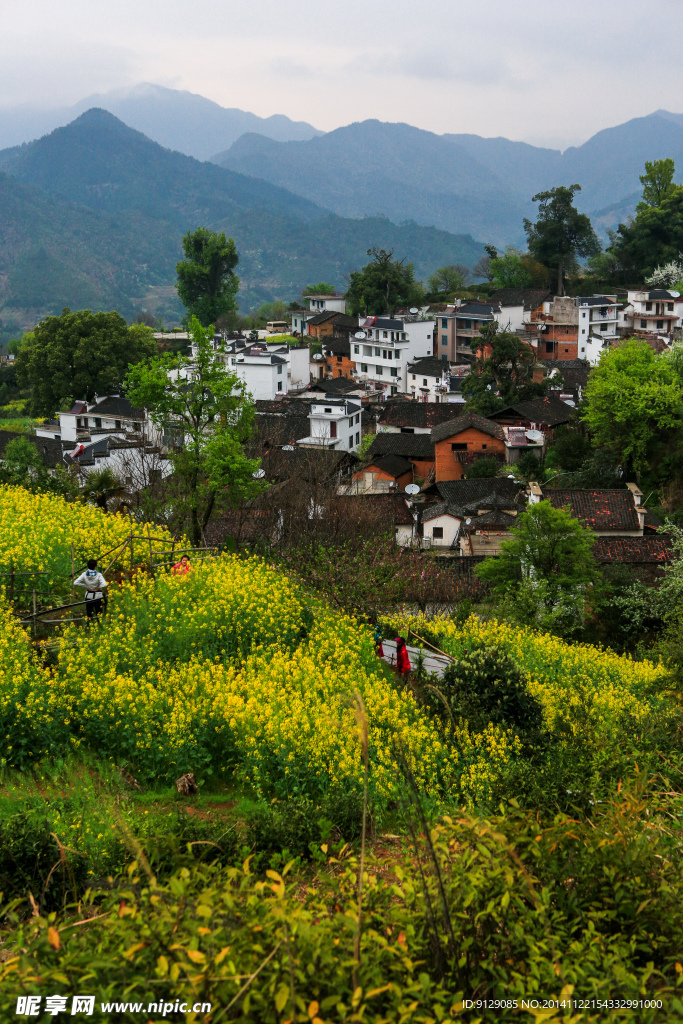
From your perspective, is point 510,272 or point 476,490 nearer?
point 476,490

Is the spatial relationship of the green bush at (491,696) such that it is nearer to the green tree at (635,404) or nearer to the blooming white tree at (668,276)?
the green tree at (635,404)

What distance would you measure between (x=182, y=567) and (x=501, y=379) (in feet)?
130

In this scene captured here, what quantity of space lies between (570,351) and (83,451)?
3988 centimetres

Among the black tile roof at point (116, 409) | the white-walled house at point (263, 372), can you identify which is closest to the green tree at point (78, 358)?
the black tile roof at point (116, 409)

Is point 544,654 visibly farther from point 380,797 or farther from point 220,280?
point 220,280

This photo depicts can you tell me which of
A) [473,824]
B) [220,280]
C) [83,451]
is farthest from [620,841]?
[220,280]

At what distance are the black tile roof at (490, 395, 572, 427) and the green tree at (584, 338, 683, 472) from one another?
250 inches

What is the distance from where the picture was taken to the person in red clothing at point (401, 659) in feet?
40.1

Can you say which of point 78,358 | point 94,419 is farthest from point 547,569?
point 78,358

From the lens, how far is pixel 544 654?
15070 millimetres

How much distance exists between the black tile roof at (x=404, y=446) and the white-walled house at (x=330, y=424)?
6.10 ft

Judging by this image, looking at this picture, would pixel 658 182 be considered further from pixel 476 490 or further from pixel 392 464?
pixel 476 490

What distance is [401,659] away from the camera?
12297 millimetres

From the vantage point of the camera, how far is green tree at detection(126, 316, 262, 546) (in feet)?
58.9
